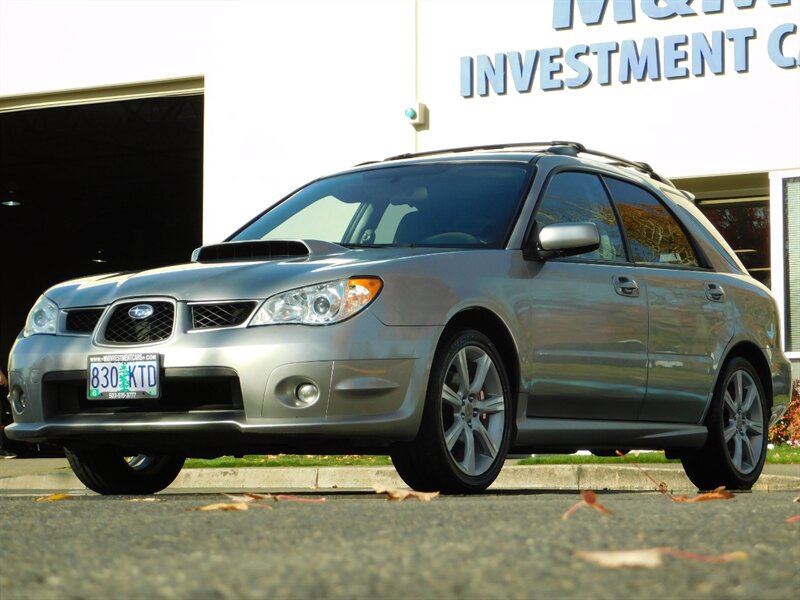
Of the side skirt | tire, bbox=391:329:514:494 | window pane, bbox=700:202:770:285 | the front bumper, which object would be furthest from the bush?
the front bumper

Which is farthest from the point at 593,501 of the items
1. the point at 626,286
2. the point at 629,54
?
the point at 629,54

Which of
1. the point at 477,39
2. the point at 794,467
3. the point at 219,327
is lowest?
the point at 794,467

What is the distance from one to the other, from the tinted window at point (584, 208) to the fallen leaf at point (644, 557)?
3582 millimetres

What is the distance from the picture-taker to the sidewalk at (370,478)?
955 cm

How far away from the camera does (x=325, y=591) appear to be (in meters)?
2.72

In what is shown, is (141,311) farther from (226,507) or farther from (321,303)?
(226,507)

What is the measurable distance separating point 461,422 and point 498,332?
1.67ft

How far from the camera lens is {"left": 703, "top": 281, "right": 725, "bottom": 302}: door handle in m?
7.47

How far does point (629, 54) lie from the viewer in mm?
14383

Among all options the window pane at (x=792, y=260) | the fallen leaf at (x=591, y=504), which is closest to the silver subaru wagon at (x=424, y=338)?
the fallen leaf at (x=591, y=504)

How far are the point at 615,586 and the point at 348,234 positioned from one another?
459cm

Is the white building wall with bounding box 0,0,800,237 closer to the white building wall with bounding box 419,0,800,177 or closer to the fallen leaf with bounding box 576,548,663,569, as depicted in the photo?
the white building wall with bounding box 419,0,800,177

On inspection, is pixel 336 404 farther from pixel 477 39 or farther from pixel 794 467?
pixel 477 39

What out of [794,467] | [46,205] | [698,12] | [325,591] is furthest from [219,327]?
[46,205]
